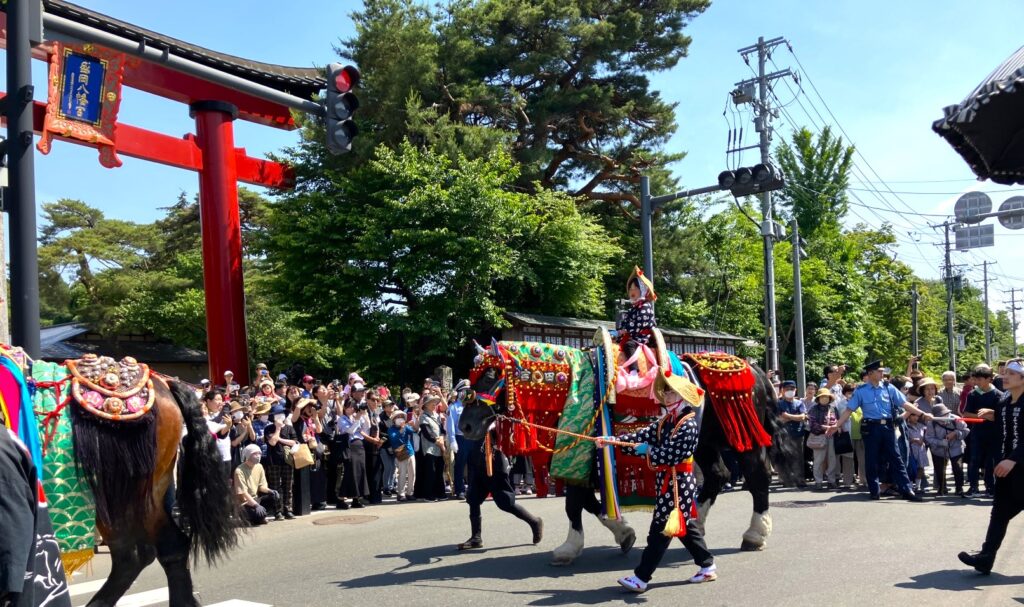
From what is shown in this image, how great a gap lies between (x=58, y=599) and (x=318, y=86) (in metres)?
17.8

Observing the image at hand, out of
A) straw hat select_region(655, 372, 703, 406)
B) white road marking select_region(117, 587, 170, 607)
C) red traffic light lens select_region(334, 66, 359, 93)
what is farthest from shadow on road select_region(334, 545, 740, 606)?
red traffic light lens select_region(334, 66, 359, 93)

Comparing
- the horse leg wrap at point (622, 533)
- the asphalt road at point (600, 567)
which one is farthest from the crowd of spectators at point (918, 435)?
the horse leg wrap at point (622, 533)

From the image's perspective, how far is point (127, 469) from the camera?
5.23m

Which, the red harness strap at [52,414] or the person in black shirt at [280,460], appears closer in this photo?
the red harness strap at [52,414]

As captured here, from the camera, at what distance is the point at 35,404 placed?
486cm

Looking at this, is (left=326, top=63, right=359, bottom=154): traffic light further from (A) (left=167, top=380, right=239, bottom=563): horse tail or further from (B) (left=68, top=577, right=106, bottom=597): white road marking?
(B) (left=68, top=577, right=106, bottom=597): white road marking

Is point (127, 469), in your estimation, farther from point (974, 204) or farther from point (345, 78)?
point (974, 204)

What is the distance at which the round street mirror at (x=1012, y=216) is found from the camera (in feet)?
59.0

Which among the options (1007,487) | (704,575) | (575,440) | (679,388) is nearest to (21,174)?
(575,440)

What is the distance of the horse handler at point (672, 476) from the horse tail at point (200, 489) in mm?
2889

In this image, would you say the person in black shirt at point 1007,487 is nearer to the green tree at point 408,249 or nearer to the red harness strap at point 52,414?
the red harness strap at point 52,414

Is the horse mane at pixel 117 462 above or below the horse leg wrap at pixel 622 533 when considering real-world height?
above

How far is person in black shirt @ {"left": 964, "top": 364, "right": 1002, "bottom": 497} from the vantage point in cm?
1190

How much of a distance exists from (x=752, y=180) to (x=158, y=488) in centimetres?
1128
